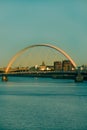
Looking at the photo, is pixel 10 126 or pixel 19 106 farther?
pixel 19 106

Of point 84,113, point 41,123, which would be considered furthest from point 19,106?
point 41,123

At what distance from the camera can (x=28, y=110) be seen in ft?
146

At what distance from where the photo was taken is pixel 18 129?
33625 millimetres

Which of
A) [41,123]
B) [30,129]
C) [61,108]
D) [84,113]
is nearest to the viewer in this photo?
[30,129]

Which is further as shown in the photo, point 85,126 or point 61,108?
point 61,108

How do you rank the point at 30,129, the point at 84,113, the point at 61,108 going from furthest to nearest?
the point at 61,108 < the point at 84,113 < the point at 30,129

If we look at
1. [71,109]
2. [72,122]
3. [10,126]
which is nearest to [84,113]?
[71,109]

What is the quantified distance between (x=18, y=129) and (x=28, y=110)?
10.9 meters

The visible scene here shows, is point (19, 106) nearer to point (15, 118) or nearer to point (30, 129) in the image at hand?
point (15, 118)

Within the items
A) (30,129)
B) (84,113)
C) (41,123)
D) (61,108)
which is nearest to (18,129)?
(30,129)

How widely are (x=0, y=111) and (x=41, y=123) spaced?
28.8 feet

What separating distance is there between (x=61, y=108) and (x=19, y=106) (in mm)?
4011

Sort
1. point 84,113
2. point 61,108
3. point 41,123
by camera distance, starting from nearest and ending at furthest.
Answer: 1. point 41,123
2. point 84,113
3. point 61,108

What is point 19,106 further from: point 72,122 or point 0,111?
point 72,122
